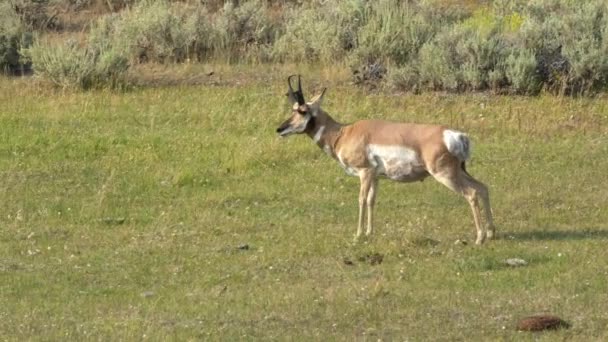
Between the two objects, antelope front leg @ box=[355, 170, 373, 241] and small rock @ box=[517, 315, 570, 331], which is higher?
small rock @ box=[517, 315, 570, 331]

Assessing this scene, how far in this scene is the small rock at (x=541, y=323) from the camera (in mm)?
10648

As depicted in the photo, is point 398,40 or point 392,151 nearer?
point 392,151

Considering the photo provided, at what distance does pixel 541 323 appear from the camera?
10664mm

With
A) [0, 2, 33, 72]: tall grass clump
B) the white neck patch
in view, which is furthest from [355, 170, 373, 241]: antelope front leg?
[0, 2, 33, 72]: tall grass clump

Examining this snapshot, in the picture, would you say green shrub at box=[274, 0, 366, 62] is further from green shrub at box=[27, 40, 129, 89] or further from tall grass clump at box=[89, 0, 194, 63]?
green shrub at box=[27, 40, 129, 89]

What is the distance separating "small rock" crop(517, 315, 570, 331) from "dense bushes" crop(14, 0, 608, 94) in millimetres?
10725

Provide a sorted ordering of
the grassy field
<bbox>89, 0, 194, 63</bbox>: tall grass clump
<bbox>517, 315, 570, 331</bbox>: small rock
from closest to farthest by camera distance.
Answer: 1. <bbox>517, 315, 570, 331</bbox>: small rock
2. the grassy field
3. <bbox>89, 0, 194, 63</bbox>: tall grass clump

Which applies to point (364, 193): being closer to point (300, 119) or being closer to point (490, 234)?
point (300, 119)

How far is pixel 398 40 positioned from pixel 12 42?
648 centimetres

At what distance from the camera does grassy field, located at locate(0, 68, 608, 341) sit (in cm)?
1130

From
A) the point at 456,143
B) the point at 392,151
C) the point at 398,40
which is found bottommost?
the point at 398,40

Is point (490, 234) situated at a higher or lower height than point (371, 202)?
lower

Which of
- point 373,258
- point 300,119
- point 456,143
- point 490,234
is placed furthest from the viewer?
point 300,119

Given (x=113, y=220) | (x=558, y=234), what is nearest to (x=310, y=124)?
(x=113, y=220)
